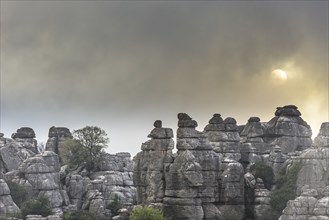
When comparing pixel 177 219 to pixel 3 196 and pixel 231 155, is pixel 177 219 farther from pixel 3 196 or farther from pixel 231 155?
pixel 3 196

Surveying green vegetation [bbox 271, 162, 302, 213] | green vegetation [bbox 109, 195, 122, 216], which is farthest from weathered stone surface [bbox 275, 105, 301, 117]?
green vegetation [bbox 109, 195, 122, 216]

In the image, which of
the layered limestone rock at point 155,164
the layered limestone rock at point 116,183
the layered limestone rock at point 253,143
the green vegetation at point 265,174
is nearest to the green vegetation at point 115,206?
the layered limestone rock at point 116,183

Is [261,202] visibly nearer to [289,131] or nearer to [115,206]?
[289,131]

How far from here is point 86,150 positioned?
12306 cm

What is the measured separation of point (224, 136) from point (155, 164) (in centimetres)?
1229

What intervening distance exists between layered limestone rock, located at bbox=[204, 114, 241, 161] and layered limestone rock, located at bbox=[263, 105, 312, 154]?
663 cm

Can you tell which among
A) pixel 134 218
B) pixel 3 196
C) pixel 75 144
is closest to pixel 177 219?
pixel 134 218

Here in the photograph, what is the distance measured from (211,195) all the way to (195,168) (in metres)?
4.33

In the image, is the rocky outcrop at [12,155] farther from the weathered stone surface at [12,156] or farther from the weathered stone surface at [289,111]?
the weathered stone surface at [289,111]

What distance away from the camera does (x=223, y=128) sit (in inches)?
4163

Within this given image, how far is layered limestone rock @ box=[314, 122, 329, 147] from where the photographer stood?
317 feet

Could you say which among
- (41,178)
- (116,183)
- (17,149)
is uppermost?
(17,149)

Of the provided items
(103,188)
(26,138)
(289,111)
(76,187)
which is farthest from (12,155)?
(289,111)

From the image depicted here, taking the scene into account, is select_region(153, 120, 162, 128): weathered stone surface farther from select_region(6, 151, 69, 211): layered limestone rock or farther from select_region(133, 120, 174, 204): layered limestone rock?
select_region(6, 151, 69, 211): layered limestone rock
